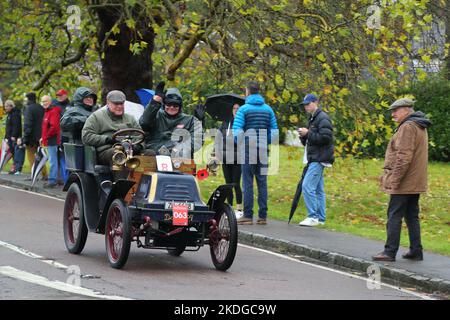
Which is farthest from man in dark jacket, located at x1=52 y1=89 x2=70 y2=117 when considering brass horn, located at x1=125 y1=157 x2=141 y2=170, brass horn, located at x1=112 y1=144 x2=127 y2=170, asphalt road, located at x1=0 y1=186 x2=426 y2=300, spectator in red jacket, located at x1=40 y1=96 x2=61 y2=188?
brass horn, located at x1=125 y1=157 x2=141 y2=170

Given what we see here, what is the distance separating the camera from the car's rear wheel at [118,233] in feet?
36.0

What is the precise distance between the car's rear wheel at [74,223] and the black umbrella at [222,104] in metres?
5.06

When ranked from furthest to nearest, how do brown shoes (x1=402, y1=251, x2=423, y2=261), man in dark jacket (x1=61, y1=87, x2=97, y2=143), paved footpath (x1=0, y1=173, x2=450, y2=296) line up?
man in dark jacket (x1=61, y1=87, x2=97, y2=143), brown shoes (x1=402, y1=251, x2=423, y2=261), paved footpath (x1=0, y1=173, x2=450, y2=296)

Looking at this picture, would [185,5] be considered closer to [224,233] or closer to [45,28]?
[45,28]

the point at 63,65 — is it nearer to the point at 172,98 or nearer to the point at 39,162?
the point at 39,162

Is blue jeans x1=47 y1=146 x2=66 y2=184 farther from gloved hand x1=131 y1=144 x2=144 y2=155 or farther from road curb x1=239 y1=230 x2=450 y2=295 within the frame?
gloved hand x1=131 y1=144 x2=144 y2=155

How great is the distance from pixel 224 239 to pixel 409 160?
2601 mm

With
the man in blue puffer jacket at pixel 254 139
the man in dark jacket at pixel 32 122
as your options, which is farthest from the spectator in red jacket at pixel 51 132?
the man in blue puffer jacket at pixel 254 139

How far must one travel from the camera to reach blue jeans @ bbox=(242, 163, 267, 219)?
53.0ft

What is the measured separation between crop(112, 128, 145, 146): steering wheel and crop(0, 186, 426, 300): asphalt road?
144cm

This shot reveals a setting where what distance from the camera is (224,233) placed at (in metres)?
11.5

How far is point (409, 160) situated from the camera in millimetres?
12414

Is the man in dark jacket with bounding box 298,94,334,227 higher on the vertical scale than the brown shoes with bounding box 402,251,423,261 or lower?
higher
